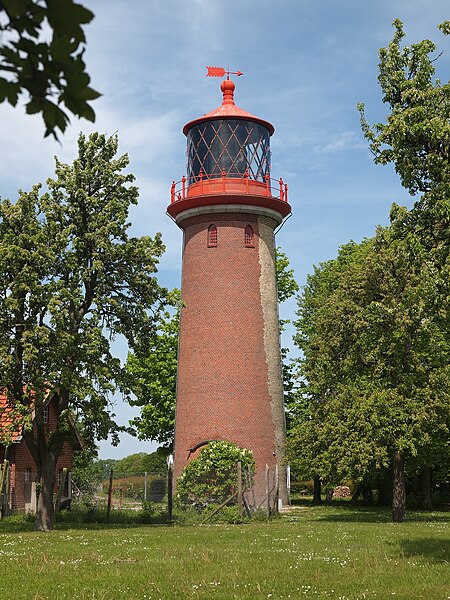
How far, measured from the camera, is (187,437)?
33.0 meters

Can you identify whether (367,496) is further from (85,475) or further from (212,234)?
(212,234)

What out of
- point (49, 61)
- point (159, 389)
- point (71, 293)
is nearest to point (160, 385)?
point (159, 389)

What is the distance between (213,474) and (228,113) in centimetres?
1466

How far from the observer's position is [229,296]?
33531 millimetres

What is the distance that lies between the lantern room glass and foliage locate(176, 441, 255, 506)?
11169 millimetres

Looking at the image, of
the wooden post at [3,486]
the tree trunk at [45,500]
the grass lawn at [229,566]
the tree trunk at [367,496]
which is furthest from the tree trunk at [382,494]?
the grass lawn at [229,566]

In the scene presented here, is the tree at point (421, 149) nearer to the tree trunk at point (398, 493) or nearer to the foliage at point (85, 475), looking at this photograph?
the tree trunk at point (398, 493)

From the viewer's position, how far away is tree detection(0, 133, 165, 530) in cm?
2311

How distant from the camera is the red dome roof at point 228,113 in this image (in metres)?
33.7

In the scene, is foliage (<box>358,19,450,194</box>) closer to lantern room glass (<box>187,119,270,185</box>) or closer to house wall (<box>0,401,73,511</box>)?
lantern room glass (<box>187,119,270,185</box>)

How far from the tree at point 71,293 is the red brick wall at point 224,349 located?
24.7 ft

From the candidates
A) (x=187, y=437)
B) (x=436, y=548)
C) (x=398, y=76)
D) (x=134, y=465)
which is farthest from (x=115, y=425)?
(x=134, y=465)

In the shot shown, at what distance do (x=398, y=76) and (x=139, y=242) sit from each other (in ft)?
34.0

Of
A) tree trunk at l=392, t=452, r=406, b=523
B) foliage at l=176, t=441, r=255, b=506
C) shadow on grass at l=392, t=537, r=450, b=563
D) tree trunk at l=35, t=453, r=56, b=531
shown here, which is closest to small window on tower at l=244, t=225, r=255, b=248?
foliage at l=176, t=441, r=255, b=506
